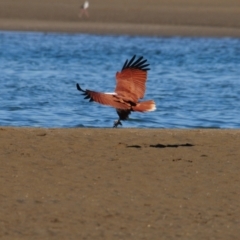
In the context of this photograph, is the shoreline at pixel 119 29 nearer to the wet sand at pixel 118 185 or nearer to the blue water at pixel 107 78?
the blue water at pixel 107 78

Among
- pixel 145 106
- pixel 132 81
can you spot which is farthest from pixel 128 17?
pixel 145 106

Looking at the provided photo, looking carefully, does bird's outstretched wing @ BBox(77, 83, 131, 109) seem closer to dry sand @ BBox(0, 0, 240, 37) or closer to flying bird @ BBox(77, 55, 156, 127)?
flying bird @ BBox(77, 55, 156, 127)

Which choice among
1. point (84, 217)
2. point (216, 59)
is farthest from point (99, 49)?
point (84, 217)

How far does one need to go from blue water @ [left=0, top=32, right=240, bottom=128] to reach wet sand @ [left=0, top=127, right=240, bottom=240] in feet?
9.21

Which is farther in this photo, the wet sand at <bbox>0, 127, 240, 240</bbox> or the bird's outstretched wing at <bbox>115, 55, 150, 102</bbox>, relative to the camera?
the bird's outstretched wing at <bbox>115, 55, 150, 102</bbox>

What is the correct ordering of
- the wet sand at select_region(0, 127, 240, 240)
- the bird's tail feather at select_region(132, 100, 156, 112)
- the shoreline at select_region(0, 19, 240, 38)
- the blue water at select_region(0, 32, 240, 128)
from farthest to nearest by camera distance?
the shoreline at select_region(0, 19, 240, 38)
the blue water at select_region(0, 32, 240, 128)
the bird's tail feather at select_region(132, 100, 156, 112)
the wet sand at select_region(0, 127, 240, 240)

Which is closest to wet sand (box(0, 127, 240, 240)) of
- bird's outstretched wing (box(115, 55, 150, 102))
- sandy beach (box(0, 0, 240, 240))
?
sandy beach (box(0, 0, 240, 240))

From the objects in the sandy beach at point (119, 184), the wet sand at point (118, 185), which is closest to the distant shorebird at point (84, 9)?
the sandy beach at point (119, 184)

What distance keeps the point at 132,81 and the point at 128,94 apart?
280 millimetres

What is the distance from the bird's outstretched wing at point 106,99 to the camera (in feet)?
26.9

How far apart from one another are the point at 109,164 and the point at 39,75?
10300mm

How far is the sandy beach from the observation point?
576 centimetres

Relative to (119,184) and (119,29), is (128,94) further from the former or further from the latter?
(119,29)

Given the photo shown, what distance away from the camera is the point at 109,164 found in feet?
24.8
